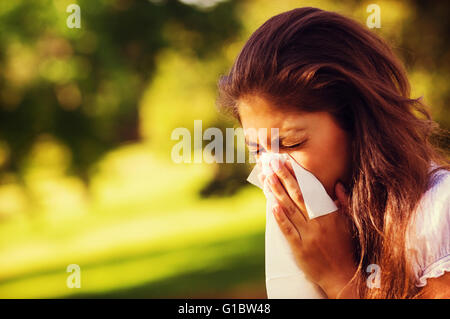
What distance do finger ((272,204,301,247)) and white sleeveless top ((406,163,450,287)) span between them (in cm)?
37

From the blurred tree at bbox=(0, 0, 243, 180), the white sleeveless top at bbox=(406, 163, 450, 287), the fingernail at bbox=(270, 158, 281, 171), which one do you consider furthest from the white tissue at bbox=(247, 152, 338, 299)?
the blurred tree at bbox=(0, 0, 243, 180)

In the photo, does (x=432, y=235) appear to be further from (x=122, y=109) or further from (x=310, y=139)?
(x=122, y=109)

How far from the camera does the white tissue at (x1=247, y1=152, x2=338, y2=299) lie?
1.74 meters

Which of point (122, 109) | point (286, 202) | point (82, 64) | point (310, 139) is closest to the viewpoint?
point (310, 139)

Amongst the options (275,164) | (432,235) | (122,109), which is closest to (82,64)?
(122,109)

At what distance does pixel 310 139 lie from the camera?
5.62ft

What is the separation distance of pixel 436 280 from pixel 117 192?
36.8 ft

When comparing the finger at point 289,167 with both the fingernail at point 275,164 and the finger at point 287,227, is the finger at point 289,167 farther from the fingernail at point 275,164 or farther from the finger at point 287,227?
the finger at point 287,227

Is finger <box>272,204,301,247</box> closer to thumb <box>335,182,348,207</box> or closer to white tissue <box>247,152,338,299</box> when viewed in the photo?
white tissue <box>247,152,338,299</box>

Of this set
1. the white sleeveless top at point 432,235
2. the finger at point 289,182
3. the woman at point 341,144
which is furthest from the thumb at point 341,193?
the white sleeveless top at point 432,235

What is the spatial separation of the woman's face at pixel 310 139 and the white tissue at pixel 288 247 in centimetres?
4

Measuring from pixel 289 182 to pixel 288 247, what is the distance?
237 millimetres
